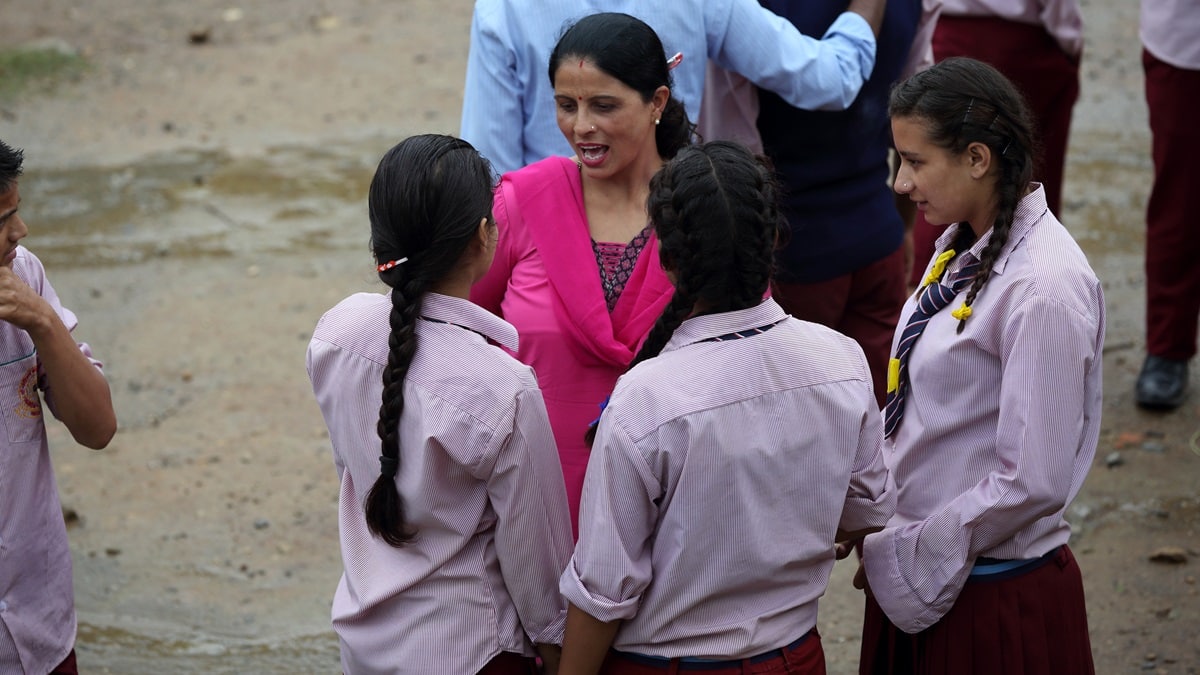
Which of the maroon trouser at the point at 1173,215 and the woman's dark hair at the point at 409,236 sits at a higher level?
the woman's dark hair at the point at 409,236

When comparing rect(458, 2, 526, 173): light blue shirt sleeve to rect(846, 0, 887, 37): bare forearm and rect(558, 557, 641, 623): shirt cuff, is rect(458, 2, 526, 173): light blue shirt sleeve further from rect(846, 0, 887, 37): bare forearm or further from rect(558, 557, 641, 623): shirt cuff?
rect(558, 557, 641, 623): shirt cuff

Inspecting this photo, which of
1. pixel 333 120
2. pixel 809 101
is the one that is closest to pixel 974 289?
pixel 809 101

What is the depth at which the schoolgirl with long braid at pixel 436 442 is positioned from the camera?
206 centimetres

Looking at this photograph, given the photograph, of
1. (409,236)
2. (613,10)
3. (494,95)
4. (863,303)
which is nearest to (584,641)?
(409,236)

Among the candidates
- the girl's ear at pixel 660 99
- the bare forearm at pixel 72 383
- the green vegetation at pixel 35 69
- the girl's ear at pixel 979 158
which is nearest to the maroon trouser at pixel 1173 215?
the girl's ear at pixel 660 99

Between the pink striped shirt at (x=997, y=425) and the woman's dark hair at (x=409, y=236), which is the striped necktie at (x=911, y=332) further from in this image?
the woman's dark hair at (x=409, y=236)

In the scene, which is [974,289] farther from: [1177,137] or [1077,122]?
[1077,122]

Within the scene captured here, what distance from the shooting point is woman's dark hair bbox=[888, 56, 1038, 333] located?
2219 millimetres

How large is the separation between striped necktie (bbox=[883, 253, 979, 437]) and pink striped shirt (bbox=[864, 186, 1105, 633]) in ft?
0.06

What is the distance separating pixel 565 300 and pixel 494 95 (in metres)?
0.68

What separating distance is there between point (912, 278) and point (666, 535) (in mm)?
3291

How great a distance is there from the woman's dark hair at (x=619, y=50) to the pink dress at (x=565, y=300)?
23cm

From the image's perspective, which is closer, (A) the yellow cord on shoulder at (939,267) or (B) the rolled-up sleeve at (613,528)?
(B) the rolled-up sleeve at (613,528)

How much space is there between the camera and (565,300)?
260 cm
